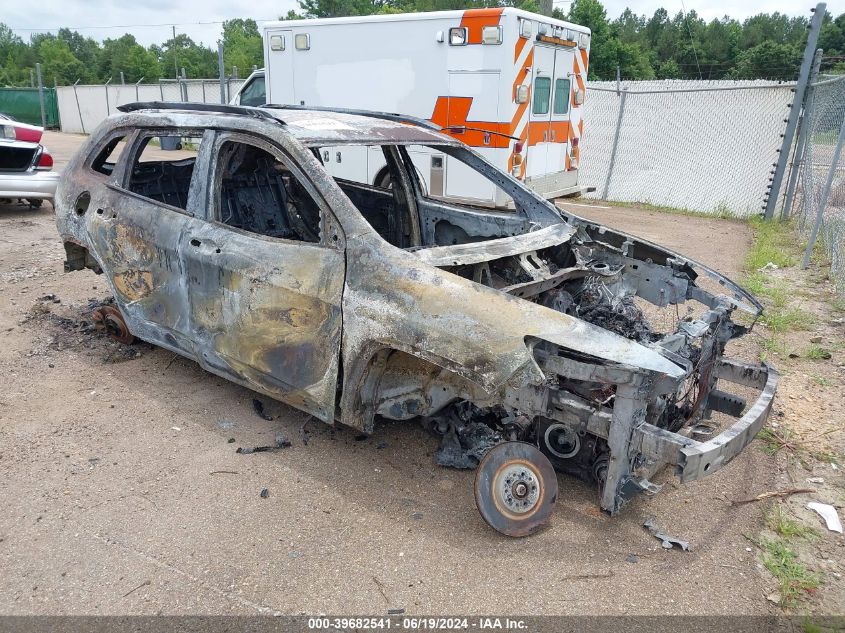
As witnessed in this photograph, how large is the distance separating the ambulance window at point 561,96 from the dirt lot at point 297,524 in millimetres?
6138

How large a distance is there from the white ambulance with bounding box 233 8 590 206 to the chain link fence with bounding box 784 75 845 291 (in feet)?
11.4

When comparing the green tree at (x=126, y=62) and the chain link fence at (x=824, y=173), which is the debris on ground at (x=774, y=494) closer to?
the chain link fence at (x=824, y=173)

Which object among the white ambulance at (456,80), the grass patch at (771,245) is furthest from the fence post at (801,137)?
the white ambulance at (456,80)

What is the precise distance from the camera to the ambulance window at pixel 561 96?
953cm

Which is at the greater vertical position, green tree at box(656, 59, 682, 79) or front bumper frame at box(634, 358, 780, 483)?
green tree at box(656, 59, 682, 79)

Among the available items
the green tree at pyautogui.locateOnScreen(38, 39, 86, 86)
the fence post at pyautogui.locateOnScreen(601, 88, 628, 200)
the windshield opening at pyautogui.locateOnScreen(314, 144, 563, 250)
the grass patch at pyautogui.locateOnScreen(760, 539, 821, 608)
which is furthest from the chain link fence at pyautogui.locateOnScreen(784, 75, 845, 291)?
the green tree at pyautogui.locateOnScreen(38, 39, 86, 86)

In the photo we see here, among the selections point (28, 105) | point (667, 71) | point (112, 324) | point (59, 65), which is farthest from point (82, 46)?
point (112, 324)

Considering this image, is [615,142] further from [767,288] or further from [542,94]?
[767,288]

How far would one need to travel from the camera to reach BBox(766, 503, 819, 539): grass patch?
3291 millimetres

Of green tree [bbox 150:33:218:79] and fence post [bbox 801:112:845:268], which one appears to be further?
green tree [bbox 150:33:218:79]

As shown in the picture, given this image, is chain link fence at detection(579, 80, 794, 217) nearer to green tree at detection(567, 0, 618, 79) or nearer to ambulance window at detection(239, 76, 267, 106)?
ambulance window at detection(239, 76, 267, 106)

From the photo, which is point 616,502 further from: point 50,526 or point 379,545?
point 50,526

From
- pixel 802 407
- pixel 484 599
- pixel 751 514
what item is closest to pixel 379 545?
pixel 484 599

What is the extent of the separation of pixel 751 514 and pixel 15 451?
405 centimetres
